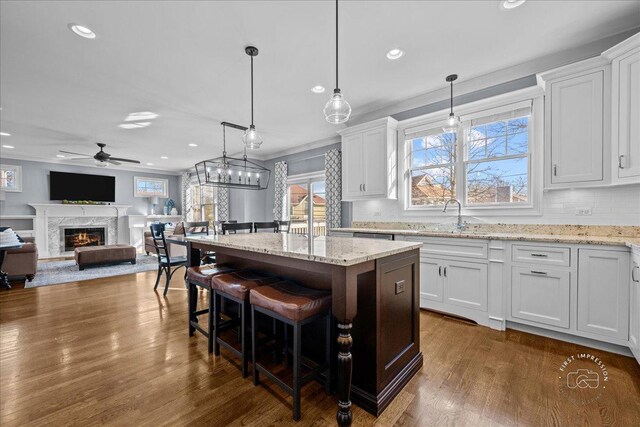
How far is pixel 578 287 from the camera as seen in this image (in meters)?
2.40

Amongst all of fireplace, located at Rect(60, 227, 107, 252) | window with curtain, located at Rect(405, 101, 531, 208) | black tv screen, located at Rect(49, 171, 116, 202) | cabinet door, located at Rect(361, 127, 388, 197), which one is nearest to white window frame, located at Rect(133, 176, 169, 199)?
black tv screen, located at Rect(49, 171, 116, 202)

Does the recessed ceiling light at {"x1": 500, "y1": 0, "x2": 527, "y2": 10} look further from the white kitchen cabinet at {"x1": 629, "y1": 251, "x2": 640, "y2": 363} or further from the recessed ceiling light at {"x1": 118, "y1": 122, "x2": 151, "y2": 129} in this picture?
the recessed ceiling light at {"x1": 118, "y1": 122, "x2": 151, "y2": 129}

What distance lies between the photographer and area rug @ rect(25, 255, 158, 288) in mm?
4812

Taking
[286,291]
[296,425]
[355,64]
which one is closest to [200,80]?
[355,64]

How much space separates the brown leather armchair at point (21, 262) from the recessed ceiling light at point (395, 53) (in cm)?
637

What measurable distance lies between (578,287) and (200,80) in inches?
171

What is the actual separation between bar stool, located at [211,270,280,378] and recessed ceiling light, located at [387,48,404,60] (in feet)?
7.98

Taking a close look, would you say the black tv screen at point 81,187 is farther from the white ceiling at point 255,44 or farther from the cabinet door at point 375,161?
the cabinet door at point 375,161

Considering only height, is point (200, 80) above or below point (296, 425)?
above

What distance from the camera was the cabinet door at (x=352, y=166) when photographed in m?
4.34

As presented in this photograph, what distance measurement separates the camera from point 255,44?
2639mm

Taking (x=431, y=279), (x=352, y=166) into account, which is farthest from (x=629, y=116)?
(x=352, y=166)

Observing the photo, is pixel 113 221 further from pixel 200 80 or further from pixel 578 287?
pixel 578 287

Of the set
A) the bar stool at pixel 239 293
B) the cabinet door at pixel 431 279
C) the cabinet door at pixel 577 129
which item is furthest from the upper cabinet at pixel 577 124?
the bar stool at pixel 239 293
